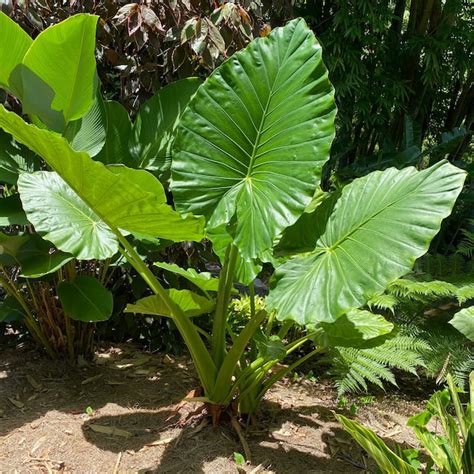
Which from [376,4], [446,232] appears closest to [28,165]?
[376,4]

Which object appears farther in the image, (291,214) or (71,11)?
(71,11)

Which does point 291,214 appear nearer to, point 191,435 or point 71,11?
point 191,435

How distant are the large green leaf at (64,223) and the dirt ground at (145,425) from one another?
71 centimetres

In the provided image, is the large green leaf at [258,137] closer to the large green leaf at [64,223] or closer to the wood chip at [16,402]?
the large green leaf at [64,223]

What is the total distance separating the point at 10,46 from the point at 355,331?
157 cm

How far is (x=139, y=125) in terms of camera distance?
249cm

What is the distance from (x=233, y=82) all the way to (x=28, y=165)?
3.52 ft

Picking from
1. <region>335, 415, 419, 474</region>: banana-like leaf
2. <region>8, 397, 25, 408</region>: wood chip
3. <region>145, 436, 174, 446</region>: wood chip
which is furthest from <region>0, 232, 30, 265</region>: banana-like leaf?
<region>335, 415, 419, 474</region>: banana-like leaf

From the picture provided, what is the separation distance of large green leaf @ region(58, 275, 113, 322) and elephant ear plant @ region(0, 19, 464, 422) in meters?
0.26

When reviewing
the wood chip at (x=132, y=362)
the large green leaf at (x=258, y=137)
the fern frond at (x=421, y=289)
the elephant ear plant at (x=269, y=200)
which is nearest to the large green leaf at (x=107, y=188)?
the elephant ear plant at (x=269, y=200)

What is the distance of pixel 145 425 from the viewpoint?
2.15m

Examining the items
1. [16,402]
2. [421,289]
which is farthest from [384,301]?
[16,402]

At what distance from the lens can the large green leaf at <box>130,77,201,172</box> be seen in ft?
8.00

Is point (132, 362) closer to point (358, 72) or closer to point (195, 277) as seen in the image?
point (195, 277)
